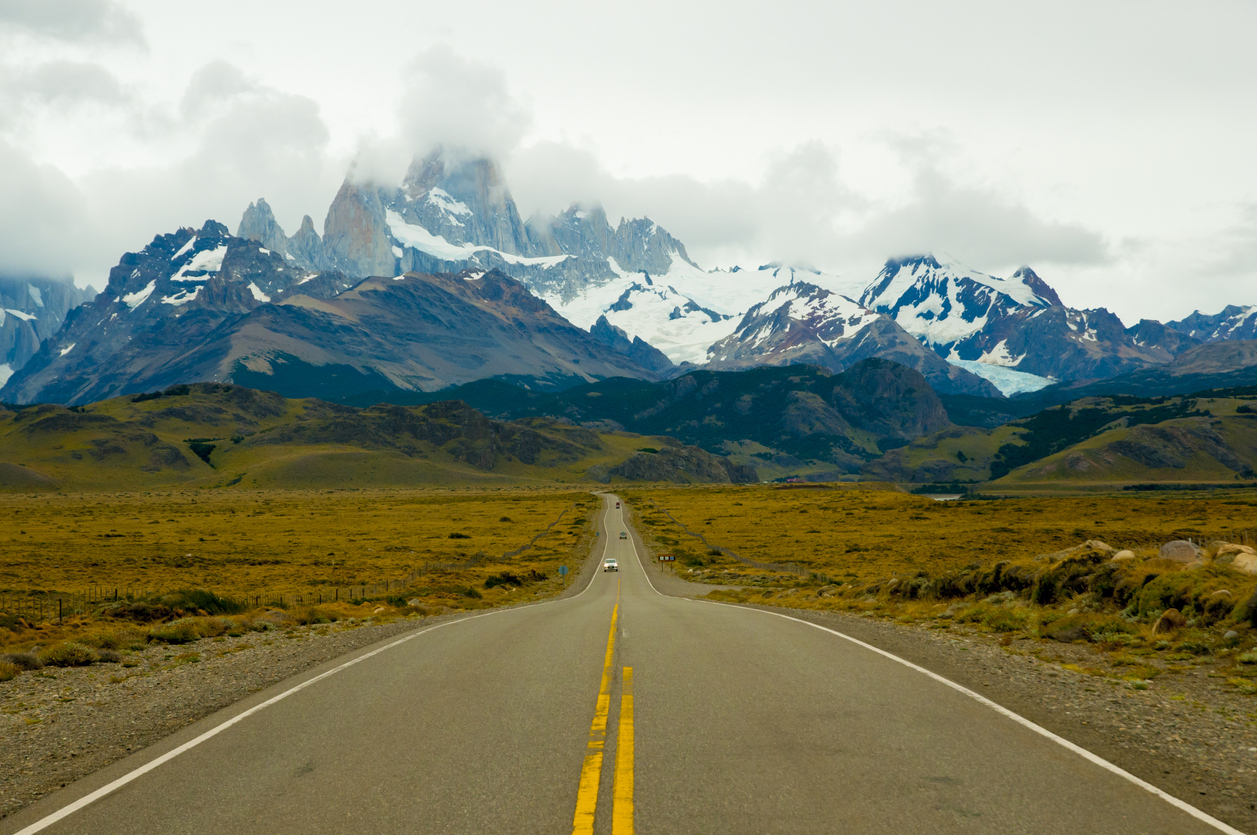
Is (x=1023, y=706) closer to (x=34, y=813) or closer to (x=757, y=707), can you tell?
(x=757, y=707)

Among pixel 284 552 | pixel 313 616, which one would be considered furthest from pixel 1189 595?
pixel 284 552

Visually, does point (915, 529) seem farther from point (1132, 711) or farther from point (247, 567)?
point (1132, 711)

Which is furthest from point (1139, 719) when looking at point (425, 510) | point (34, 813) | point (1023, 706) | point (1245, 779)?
point (425, 510)

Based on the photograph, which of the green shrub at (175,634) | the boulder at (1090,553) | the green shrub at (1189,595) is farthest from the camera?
the boulder at (1090,553)

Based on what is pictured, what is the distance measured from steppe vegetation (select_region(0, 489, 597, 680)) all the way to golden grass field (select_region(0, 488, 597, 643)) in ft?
0.62

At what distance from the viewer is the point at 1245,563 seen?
18234mm

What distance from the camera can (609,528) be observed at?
383ft

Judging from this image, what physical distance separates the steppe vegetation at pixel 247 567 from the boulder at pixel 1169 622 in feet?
78.3

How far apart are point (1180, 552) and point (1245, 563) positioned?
2.97 metres

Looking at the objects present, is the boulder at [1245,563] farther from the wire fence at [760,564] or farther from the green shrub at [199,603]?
the wire fence at [760,564]

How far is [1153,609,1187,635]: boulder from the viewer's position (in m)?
17.2

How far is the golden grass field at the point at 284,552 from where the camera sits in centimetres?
4659

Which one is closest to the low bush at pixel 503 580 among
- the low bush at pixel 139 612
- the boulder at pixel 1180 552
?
the low bush at pixel 139 612

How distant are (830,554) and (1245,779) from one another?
69590 millimetres
